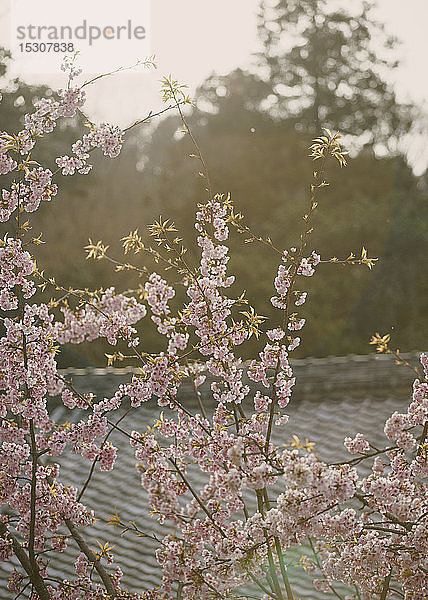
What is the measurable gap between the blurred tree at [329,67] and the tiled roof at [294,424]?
3.07 m

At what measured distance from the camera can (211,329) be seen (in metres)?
1.09

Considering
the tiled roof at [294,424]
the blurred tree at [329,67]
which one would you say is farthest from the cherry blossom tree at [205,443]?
the blurred tree at [329,67]

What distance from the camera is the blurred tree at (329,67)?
584 centimetres

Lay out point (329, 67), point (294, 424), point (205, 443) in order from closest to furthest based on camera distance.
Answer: point (205, 443), point (294, 424), point (329, 67)

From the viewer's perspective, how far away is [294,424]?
2.79m

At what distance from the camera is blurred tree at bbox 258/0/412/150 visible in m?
5.84

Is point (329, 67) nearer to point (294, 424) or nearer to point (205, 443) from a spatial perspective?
point (294, 424)

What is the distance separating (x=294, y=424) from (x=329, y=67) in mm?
4046

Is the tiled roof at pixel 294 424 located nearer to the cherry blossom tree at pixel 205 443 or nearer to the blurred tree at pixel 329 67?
the cherry blossom tree at pixel 205 443

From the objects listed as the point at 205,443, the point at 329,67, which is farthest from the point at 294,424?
the point at 329,67

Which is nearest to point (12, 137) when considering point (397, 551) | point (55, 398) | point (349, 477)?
point (349, 477)

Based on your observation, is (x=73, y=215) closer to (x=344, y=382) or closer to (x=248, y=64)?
(x=248, y=64)

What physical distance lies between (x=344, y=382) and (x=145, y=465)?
219 cm


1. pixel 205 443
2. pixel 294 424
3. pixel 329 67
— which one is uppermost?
pixel 329 67
